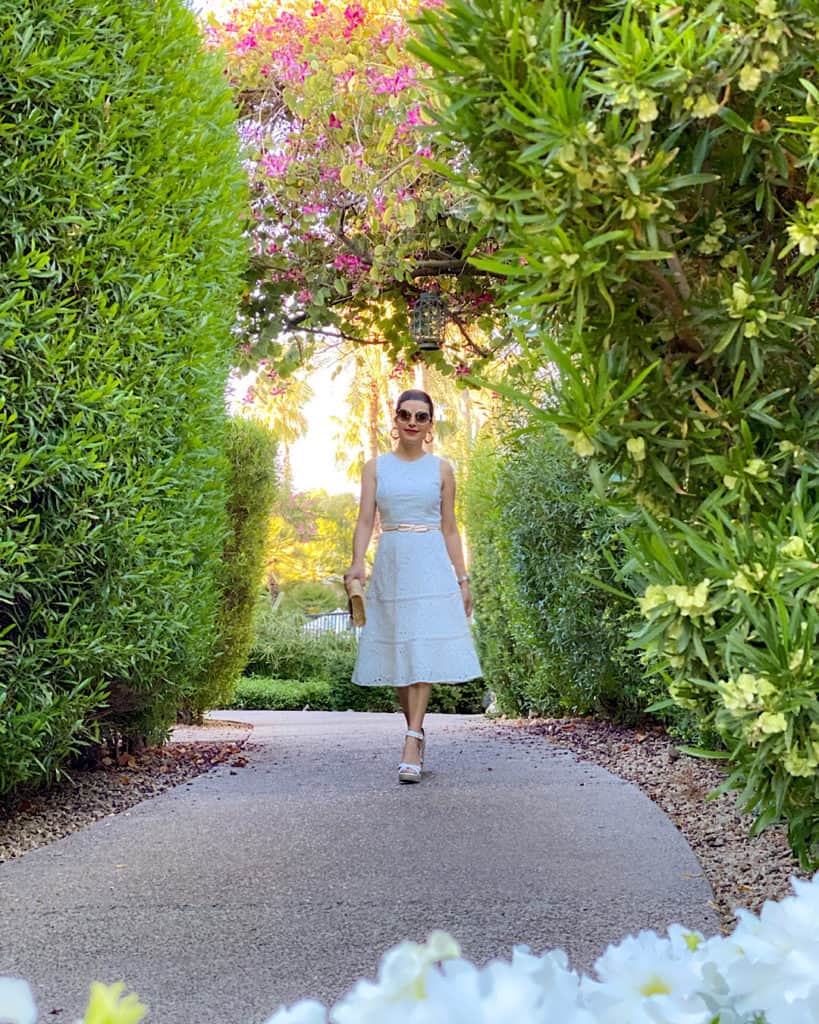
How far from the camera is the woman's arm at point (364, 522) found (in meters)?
5.39

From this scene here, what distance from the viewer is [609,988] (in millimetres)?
647

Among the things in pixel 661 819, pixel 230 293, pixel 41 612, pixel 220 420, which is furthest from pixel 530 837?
pixel 230 293

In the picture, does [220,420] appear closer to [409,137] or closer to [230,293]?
[230,293]

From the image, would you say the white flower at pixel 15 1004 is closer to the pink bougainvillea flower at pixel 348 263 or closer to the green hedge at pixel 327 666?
the pink bougainvillea flower at pixel 348 263

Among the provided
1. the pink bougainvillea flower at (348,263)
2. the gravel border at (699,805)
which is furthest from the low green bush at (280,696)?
the pink bougainvillea flower at (348,263)

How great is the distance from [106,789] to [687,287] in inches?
149

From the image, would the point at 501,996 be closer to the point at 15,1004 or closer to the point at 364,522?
the point at 15,1004

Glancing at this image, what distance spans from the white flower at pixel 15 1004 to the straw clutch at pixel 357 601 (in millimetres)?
4827

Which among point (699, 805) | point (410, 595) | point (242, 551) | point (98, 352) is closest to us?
point (98, 352)

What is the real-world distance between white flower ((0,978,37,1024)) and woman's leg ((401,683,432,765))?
4.35m

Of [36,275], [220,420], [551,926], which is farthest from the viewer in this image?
[220,420]

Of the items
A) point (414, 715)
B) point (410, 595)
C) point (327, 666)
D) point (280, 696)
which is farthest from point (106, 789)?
point (327, 666)

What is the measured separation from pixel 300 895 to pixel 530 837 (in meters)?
0.99

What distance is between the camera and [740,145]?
1.90 meters
